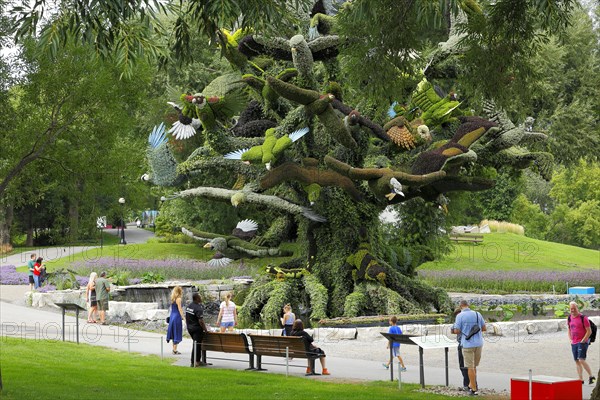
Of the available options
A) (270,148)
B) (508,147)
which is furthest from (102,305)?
(508,147)

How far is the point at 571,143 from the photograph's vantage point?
4081 cm

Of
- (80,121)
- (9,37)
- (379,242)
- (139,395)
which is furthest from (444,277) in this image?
(139,395)

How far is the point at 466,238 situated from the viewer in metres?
53.5

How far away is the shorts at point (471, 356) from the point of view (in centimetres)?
1289

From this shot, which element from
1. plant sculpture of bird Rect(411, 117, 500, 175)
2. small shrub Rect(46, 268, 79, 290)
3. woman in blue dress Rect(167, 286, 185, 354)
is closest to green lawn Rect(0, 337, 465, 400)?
woman in blue dress Rect(167, 286, 185, 354)

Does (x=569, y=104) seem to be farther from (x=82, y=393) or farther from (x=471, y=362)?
(x=82, y=393)

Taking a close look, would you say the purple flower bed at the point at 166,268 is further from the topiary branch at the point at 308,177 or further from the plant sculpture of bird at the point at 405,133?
the plant sculpture of bird at the point at 405,133

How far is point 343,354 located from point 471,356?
5295 millimetres

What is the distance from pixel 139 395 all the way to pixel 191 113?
605 inches

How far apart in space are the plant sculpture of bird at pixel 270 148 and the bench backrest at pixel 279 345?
925 cm

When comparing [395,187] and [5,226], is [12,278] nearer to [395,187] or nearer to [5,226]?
[5,226]

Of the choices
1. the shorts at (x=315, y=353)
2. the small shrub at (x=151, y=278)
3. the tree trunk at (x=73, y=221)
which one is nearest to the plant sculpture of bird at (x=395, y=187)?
the shorts at (x=315, y=353)

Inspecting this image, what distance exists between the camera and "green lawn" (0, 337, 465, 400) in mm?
11414

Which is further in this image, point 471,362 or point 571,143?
point 571,143
